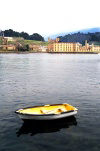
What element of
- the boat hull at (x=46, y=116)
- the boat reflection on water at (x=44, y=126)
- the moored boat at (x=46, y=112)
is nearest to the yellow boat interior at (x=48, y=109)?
the moored boat at (x=46, y=112)

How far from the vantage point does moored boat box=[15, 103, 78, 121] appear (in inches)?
1190

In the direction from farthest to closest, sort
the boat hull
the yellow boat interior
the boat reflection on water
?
1. the yellow boat interior
2. the boat hull
3. the boat reflection on water

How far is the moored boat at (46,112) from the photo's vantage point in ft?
99.1

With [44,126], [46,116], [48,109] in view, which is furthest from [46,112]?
[44,126]

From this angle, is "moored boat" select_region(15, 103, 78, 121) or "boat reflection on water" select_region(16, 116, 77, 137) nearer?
"boat reflection on water" select_region(16, 116, 77, 137)

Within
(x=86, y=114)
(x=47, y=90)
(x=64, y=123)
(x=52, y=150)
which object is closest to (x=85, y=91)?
(x=47, y=90)

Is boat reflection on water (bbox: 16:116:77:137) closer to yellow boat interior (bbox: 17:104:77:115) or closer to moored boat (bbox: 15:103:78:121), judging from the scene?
moored boat (bbox: 15:103:78:121)

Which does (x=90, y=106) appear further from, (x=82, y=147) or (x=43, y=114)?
(x=82, y=147)

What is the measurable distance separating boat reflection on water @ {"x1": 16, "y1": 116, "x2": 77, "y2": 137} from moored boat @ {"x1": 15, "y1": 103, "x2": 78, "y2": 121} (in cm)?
96

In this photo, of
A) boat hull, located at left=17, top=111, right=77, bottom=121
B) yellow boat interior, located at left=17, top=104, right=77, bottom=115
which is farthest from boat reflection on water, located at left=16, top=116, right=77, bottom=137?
yellow boat interior, located at left=17, top=104, right=77, bottom=115

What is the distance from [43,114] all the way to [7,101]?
51.0 feet

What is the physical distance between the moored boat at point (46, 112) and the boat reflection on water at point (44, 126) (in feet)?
3.15

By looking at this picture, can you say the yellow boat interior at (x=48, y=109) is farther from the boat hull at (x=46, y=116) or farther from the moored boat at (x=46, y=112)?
the boat hull at (x=46, y=116)

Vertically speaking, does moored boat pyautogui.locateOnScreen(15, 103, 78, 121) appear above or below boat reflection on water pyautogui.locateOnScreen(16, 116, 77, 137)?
above
